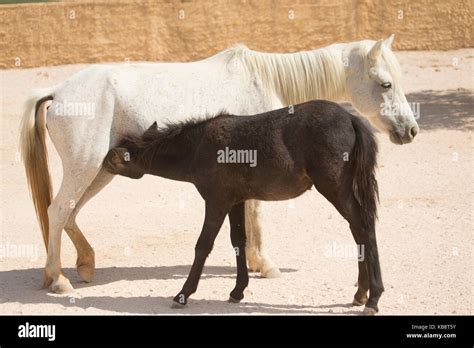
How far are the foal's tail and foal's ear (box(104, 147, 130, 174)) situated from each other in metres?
1.89

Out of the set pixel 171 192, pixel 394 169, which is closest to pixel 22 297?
pixel 171 192

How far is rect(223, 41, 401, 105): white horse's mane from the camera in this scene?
796 centimetres

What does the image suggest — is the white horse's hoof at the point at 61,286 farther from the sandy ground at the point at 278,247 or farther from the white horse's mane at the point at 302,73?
the white horse's mane at the point at 302,73

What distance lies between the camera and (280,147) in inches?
257

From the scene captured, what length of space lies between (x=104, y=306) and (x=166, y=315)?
646 millimetres

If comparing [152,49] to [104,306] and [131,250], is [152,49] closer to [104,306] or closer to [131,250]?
[131,250]

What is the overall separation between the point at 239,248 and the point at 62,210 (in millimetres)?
1663

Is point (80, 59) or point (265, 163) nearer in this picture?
point (265, 163)

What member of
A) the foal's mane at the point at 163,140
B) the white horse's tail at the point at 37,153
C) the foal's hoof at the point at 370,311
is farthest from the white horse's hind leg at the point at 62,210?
the foal's hoof at the point at 370,311

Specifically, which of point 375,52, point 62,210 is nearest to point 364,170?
point 375,52

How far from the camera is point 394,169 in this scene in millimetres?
12023

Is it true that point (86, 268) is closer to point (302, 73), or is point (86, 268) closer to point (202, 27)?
point (302, 73)

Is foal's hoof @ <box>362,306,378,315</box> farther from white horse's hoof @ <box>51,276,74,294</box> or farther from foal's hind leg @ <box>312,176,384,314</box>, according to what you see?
white horse's hoof @ <box>51,276,74,294</box>

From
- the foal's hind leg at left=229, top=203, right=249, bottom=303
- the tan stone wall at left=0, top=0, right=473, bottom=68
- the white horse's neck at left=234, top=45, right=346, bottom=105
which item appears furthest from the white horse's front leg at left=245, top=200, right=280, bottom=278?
the tan stone wall at left=0, top=0, right=473, bottom=68
